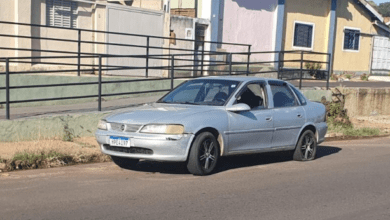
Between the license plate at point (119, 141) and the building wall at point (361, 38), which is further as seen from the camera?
the building wall at point (361, 38)

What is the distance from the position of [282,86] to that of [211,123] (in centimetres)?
240

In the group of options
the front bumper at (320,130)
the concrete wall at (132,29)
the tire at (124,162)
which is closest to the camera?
the tire at (124,162)

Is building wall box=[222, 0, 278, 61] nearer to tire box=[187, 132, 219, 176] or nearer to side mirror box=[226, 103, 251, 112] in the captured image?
side mirror box=[226, 103, 251, 112]

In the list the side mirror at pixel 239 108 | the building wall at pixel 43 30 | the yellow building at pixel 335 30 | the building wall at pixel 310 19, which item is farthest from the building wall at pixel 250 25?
the side mirror at pixel 239 108

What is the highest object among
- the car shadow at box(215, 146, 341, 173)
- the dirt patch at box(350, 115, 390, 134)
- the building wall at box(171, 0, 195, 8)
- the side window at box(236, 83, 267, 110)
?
→ the building wall at box(171, 0, 195, 8)

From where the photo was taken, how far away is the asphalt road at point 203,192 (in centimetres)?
670

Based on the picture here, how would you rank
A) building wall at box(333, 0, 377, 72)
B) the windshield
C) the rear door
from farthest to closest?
building wall at box(333, 0, 377, 72) < the rear door < the windshield

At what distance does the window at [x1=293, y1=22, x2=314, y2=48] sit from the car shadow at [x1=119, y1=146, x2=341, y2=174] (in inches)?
698

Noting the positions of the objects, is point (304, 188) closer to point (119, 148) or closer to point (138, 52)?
point (119, 148)

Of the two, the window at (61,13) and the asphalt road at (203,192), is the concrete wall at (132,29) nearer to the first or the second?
the window at (61,13)

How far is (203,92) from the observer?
9.92 metres

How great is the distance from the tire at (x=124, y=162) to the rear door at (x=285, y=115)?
2.39m

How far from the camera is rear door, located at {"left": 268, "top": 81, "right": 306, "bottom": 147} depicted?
10.1m

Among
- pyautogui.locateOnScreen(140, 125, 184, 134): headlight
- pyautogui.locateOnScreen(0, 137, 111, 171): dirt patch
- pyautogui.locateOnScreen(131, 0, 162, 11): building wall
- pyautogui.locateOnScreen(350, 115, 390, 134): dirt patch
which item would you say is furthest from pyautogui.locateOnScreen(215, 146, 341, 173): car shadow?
pyautogui.locateOnScreen(131, 0, 162, 11): building wall
